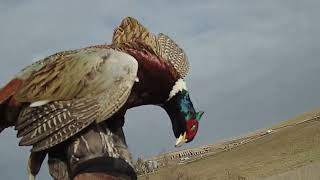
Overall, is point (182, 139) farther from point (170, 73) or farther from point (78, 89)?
point (78, 89)

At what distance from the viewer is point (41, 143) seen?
2.07 m

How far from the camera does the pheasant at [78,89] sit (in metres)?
2.07

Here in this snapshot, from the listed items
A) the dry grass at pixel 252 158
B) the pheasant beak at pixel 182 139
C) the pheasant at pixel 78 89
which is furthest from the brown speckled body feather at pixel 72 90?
the dry grass at pixel 252 158

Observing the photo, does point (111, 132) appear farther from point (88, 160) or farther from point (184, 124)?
point (184, 124)

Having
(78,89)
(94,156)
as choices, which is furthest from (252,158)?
(78,89)

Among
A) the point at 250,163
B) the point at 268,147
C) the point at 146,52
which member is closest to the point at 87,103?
the point at 146,52

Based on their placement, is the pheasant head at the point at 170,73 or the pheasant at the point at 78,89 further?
the pheasant head at the point at 170,73

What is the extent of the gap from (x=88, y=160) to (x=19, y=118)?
0.98 ft

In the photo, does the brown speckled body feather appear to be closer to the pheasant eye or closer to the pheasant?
the pheasant

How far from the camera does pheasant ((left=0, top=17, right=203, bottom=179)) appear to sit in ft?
6.78

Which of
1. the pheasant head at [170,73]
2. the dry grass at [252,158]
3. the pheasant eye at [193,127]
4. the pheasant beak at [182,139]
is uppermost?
the pheasant head at [170,73]

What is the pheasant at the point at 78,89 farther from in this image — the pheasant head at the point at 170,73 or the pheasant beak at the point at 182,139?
the pheasant beak at the point at 182,139

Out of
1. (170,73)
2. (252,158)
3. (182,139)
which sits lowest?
(252,158)

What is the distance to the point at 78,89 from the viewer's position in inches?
82.9
